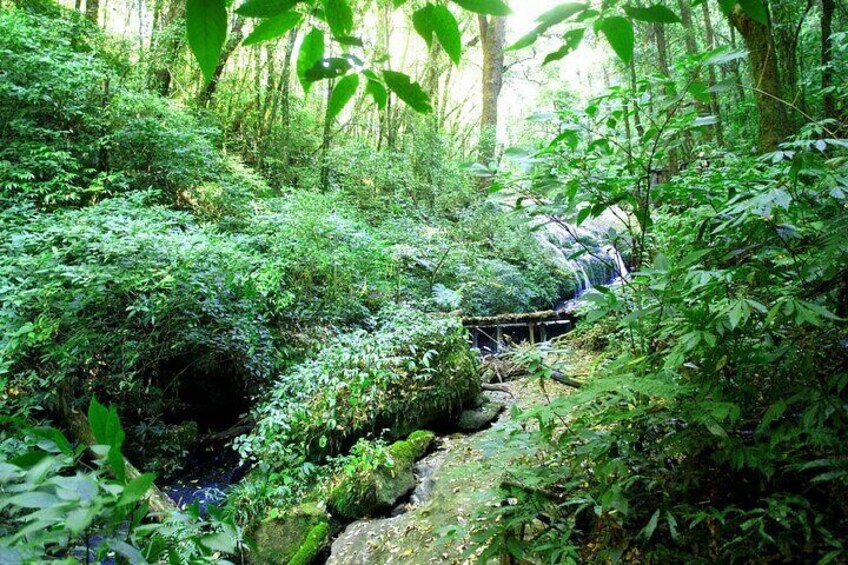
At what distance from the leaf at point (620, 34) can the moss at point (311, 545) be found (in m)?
3.89

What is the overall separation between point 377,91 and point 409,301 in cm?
693

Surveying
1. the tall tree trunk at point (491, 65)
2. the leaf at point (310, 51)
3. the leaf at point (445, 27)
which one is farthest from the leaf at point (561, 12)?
the tall tree trunk at point (491, 65)

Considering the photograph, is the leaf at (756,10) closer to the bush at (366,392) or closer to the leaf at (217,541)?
the leaf at (217,541)

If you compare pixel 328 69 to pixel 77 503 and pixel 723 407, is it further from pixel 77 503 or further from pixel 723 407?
pixel 723 407

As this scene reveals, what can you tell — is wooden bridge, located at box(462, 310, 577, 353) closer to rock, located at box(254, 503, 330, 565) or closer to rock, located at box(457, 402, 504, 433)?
rock, located at box(457, 402, 504, 433)

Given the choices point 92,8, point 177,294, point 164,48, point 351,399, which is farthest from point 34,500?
point 92,8

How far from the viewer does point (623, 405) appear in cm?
212

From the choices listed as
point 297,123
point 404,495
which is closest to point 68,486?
point 404,495

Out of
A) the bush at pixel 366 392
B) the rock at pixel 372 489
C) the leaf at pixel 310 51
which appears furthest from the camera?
the bush at pixel 366 392

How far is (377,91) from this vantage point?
89cm

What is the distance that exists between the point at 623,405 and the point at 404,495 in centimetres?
276

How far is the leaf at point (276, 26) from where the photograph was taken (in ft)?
2.54

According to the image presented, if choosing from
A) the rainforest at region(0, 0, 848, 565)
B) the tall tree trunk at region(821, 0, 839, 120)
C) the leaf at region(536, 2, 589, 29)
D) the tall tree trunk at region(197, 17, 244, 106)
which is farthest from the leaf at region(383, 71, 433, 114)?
the tall tree trunk at region(197, 17, 244, 106)

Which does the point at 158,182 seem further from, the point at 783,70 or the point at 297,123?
the point at 783,70
